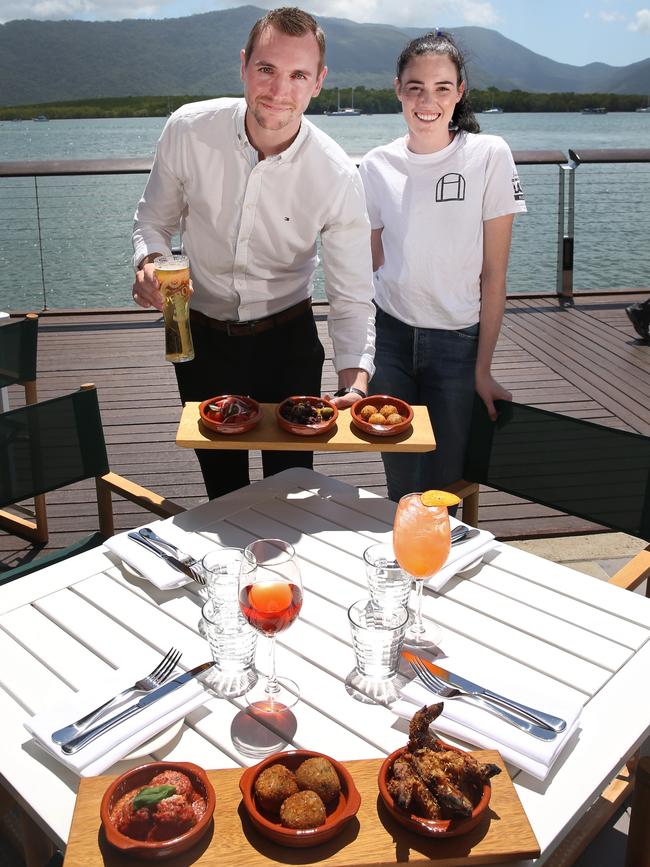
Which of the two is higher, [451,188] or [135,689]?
[451,188]

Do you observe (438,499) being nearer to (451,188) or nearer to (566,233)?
(451,188)

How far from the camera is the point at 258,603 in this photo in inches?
45.0

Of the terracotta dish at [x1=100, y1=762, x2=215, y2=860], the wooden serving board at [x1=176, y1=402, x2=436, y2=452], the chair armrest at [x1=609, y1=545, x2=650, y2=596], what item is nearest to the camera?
the terracotta dish at [x1=100, y1=762, x2=215, y2=860]

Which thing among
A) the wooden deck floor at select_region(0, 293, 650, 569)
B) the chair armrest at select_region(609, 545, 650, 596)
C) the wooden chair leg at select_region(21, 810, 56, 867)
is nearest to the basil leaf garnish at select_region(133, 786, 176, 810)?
the wooden chair leg at select_region(21, 810, 56, 867)

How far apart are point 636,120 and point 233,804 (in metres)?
23.1

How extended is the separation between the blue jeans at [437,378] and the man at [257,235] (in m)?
0.20

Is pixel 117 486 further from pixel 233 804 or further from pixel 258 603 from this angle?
pixel 233 804

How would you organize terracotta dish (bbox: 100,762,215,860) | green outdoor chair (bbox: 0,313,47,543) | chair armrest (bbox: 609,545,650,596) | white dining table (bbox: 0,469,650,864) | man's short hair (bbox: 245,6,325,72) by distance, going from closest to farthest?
terracotta dish (bbox: 100,762,215,860)
white dining table (bbox: 0,469,650,864)
chair armrest (bbox: 609,545,650,596)
man's short hair (bbox: 245,6,325,72)
green outdoor chair (bbox: 0,313,47,543)

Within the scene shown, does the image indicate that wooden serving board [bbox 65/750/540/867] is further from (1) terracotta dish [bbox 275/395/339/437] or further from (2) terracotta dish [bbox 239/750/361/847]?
(1) terracotta dish [bbox 275/395/339/437]

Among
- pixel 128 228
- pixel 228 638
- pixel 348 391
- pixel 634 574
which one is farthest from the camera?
pixel 128 228

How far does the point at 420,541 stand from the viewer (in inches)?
51.4

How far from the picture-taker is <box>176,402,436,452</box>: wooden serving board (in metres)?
1.80

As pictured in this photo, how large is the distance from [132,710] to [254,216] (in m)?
1.44

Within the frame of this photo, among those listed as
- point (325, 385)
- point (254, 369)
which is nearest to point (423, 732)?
point (254, 369)
